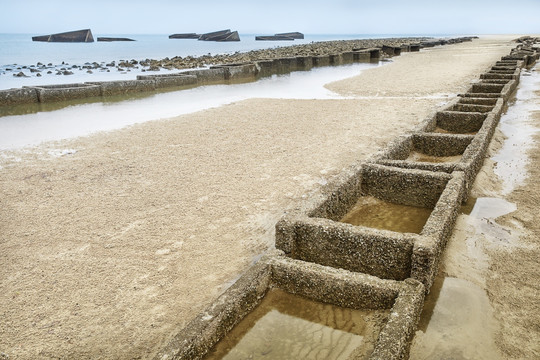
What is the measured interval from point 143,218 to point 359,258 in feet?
8.67

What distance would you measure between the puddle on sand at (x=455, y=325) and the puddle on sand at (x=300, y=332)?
345 mm

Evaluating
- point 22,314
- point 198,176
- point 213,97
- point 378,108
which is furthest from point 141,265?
point 213,97

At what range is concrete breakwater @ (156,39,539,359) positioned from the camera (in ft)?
8.23

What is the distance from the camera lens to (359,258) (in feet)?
11.2

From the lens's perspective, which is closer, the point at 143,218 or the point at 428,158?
the point at 143,218

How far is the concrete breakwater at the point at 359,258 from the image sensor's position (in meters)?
2.51

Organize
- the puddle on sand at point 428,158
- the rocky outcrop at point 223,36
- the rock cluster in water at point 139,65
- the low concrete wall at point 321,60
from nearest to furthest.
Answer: the puddle on sand at point 428,158 < the low concrete wall at point 321,60 < the rock cluster in water at point 139,65 < the rocky outcrop at point 223,36

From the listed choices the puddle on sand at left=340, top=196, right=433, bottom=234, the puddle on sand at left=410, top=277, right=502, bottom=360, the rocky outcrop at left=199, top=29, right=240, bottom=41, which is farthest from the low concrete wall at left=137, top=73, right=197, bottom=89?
the rocky outcrop at left=199, top=29, right=240, bottom=41

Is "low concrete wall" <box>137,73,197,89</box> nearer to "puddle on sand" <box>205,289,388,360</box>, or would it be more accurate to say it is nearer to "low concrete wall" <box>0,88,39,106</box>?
"low concrete wall" <box>0,88,39,106</box>

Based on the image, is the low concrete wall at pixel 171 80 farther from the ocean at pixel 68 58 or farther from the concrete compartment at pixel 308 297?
the concrete compartment at pixel 308 297

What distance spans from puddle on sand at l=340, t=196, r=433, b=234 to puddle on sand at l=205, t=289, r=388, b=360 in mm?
1591

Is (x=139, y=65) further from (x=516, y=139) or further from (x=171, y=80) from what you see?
(x=516, y=139)

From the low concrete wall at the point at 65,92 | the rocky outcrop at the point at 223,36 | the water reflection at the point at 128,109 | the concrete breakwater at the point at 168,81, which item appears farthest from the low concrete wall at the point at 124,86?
the rocky outcrop at the point at 223,36

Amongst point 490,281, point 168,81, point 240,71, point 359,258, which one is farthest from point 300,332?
point 240,71
